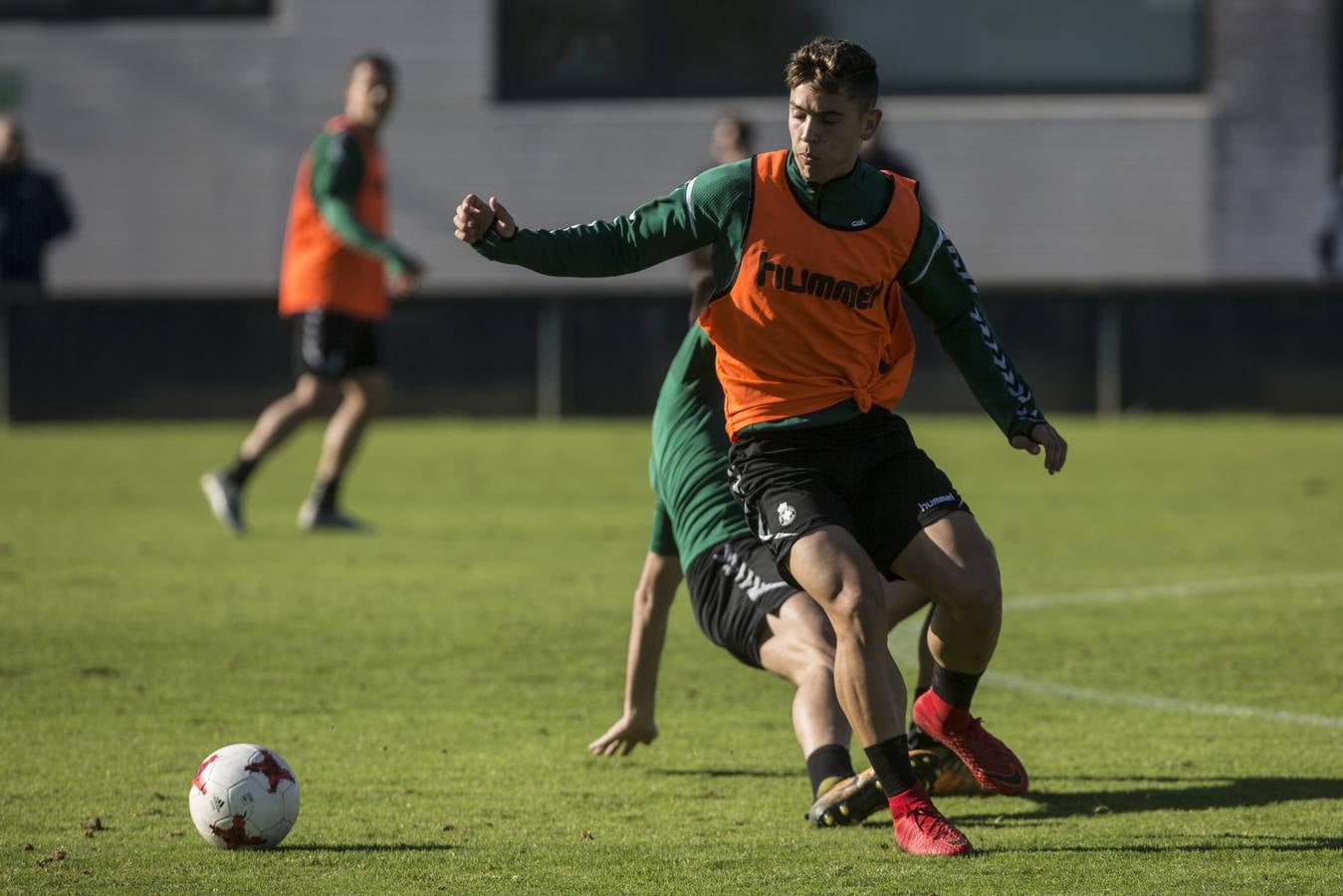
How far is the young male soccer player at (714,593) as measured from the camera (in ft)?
17.7

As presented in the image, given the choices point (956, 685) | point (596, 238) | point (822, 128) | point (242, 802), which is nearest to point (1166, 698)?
point (956, 685)

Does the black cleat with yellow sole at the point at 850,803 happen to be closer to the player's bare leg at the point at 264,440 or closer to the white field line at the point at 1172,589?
the white field line at the point at 1172,589

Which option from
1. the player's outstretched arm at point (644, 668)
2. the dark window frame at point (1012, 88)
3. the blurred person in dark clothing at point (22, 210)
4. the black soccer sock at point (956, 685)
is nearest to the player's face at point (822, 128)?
the black soccer sock at point (956, 685)

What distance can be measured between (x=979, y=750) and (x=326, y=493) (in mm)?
6309

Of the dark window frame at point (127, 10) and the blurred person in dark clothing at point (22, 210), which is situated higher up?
the dark window frame at point (127, 10)

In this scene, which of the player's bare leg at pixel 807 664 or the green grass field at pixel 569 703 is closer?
the green grass field at pixel 569 703

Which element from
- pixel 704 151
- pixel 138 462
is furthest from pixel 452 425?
pixel 704 151

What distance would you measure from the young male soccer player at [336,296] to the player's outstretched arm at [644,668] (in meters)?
5.14

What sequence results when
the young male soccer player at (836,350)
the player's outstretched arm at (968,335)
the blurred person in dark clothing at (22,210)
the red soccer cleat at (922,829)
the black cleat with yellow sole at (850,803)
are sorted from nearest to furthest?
the red soccer cleat at (922,829)
the young male soccer player at (836,350)
the black cleat with yellow sole at (850,803)
the player's outstretched arm at (968,335)
the blurred person in dark clothing at (22,210)

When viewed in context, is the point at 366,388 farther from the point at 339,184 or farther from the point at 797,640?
the point at 797,640

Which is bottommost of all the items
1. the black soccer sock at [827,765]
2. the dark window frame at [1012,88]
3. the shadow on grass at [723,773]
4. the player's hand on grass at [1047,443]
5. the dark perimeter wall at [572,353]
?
the dark perimeter wall at [572,353]

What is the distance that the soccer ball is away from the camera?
4.78 metres

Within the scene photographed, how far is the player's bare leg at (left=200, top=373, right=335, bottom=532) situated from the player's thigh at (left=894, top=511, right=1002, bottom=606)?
649cm

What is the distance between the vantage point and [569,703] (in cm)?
675
